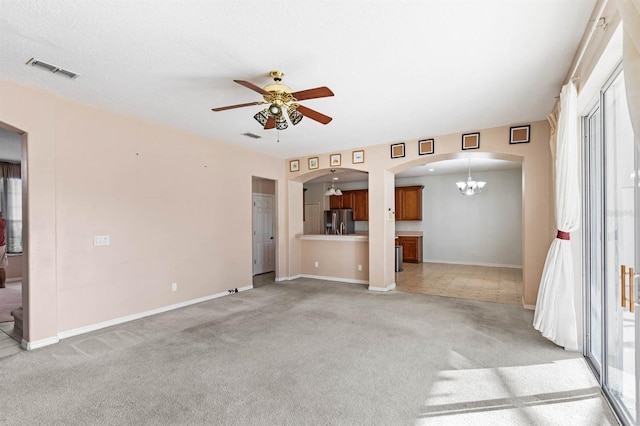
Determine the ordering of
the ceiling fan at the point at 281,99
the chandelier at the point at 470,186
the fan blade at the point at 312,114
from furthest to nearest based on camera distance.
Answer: the chandelier at the point at 470,186 < the fan blade at the point at 312,114 < the ceiling fan at the point at 281,99

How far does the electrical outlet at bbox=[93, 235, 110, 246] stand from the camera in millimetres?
3975

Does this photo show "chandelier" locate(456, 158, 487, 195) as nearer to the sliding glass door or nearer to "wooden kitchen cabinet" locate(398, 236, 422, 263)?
"wooden kitchen cabinet" locate(398, 236, 422, 263)

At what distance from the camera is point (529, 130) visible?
470 centimetres

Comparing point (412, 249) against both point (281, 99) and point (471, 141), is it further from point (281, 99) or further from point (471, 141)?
point (281, 99)

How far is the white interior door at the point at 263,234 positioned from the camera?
26.0 ft

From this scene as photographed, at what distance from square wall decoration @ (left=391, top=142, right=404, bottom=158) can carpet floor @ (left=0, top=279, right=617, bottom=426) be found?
2895mm

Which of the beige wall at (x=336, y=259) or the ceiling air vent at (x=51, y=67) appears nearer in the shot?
the ceiling air vent at (x=51, y=67)

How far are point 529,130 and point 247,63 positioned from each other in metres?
4.26

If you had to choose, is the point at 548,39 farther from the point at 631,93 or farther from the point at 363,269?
the point at 363,269

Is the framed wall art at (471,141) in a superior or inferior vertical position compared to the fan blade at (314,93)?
superior

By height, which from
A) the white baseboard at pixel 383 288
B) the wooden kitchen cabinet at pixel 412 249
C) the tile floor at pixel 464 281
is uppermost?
the wooden kitchen cabinet at pixel 412 249

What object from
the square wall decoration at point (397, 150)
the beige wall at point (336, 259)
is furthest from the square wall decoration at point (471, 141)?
the beige wall at point (336, 259)

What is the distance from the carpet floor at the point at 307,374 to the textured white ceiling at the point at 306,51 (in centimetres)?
283

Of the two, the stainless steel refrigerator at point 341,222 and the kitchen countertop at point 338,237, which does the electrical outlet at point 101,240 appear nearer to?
the kitchen countertop at point 338,237
